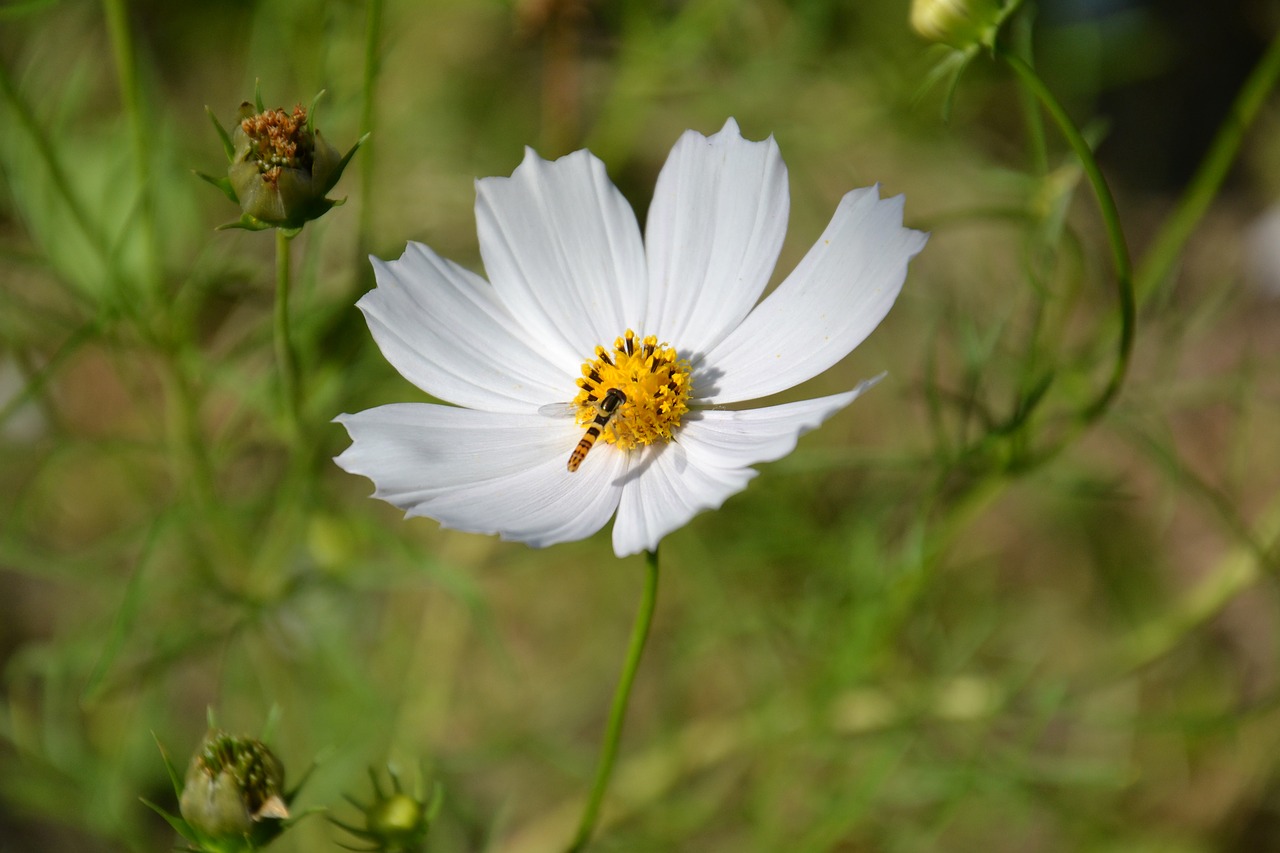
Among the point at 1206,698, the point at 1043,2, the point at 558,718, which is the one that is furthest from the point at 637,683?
the point at 1043,2

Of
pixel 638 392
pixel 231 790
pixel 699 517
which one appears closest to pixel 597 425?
pixel 638 392

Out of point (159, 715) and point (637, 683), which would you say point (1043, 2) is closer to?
point (637, 683)

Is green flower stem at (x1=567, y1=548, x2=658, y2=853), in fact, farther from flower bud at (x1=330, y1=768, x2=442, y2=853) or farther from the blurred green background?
the blurred green background

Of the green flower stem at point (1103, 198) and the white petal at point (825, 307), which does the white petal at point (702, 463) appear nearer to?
the white petal at point (825, 307)

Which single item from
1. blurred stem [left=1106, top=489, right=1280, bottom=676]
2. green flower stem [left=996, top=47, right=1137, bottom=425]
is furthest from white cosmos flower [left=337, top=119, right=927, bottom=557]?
blurred stem [left=1106, top=489, right=1280, bottom=676]

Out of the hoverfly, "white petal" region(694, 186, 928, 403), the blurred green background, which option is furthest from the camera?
the blurred green background

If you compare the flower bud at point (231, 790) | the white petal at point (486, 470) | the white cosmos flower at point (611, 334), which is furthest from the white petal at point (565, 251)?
the flower bud at point (231, 790)
